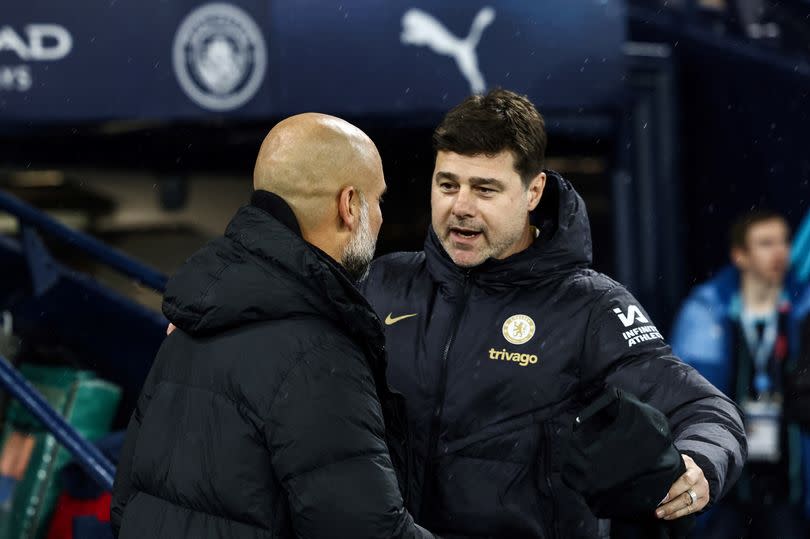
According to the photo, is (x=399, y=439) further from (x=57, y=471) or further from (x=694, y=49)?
(x=694, y=49)

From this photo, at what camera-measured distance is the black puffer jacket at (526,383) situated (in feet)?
10.0

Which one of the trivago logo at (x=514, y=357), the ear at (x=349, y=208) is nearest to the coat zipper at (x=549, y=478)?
the trivago logo at (x=514, y=357)

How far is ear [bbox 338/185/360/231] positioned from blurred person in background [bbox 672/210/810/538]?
356cm

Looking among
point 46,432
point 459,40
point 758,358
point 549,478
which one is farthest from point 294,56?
point 549,478

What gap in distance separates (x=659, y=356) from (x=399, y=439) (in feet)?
2.32

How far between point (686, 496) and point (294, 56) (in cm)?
608

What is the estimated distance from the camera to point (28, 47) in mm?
8328

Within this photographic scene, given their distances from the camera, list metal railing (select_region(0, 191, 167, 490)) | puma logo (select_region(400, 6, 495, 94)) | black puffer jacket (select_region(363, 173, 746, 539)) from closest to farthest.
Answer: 1. black puffer jacket (select_region(363, 173, 746, 539))
2. metal railing (select_region(0, 191, 167, 490))
3. puma logo (select_region(400, 6, 495, 94))

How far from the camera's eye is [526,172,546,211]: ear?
10.8ft

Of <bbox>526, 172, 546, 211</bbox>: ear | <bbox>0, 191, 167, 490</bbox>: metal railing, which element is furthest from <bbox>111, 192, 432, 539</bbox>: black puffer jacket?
<bbox>0, 191, 167, 490</bbox>: metal railing

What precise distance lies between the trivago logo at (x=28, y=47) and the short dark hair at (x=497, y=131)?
225 inches

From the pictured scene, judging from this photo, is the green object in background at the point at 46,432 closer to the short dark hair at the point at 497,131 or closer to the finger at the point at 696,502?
the short dark hair at the point at 497,131

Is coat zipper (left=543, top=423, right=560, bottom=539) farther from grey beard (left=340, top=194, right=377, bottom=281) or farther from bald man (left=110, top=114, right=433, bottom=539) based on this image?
grey beard (left=340, top=194, right=377, bottom=281)

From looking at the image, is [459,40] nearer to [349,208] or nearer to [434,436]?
[434,436]
